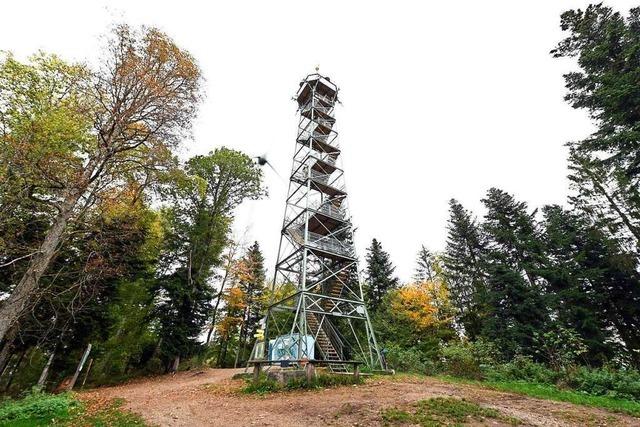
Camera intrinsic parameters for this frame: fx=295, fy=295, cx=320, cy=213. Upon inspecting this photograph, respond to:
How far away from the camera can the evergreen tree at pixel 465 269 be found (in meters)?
21.0

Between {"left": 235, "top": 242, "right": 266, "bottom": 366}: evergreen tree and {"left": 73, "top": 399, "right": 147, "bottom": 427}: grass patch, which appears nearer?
{"left": 73, "top": 399, "right": 147, "bottom": 427}: grass patch

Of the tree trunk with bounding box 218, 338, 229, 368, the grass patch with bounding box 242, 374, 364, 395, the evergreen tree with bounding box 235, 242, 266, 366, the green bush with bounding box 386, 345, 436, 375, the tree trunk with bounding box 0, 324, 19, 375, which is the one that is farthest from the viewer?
the tree trunk with bounding box 218, 338, 229, 368

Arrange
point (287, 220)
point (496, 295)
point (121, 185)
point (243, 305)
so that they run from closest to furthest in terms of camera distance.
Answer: point (121, 185)
point (287, 220)
point (496, 295)
point (243, 305)

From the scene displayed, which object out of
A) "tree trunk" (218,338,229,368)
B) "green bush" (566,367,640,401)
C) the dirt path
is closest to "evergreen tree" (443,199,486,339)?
"green bush" (566,367,640,401)

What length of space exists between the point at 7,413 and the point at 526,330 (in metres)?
21.4

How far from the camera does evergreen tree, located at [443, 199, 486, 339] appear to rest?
21047 millimetres

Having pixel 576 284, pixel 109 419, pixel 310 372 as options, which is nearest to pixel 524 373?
pixel 310 372

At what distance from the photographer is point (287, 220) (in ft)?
50.9

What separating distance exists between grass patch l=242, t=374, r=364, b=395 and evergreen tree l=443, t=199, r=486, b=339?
46.0 ft

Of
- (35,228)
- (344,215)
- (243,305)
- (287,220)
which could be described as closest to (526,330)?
(344,215)

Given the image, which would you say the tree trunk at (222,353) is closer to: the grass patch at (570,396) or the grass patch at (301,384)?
the grass patch at (301,384)

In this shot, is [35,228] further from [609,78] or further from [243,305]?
[609,78]

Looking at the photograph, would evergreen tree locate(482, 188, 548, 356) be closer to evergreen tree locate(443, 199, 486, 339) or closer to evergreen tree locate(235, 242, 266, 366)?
evergreen tree locate(443, 199, 486, 339)

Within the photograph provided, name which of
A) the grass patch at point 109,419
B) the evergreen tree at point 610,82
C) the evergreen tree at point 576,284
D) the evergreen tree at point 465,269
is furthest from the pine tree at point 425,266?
the grass patch at point 109,419
